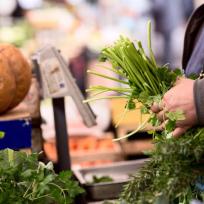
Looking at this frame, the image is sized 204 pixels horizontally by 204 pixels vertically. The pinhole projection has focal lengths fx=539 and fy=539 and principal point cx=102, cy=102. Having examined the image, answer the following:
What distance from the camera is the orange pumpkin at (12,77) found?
7.67 feet

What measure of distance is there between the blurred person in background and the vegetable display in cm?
336

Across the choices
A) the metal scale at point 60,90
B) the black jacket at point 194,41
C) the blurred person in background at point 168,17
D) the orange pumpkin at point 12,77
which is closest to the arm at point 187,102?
the black jacket at point 194,41

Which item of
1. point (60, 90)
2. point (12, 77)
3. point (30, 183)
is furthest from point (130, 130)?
point (30, 183)

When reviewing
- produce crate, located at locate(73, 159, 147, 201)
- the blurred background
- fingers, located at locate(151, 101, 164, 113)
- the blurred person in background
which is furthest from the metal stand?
the blurred person in background

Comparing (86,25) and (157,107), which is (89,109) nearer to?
(157,107)

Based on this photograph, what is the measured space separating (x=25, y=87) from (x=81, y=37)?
2787 mm

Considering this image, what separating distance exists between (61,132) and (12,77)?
14.0 inches

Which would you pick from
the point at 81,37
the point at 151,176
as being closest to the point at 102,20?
the point at 81,37

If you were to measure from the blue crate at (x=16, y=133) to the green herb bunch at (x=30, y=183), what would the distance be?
2.09 feet

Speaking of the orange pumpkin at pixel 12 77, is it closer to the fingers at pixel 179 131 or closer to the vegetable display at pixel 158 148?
the vegetable display at pixel 158 148

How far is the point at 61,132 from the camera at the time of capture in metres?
2.53

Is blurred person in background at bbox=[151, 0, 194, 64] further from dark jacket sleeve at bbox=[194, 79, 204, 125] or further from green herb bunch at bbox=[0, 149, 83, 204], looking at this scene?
green herb bunch at bbox=[0, 149, 83, 204]

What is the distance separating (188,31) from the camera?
2186 mm

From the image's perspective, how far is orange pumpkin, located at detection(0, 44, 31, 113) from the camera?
7.67ft
